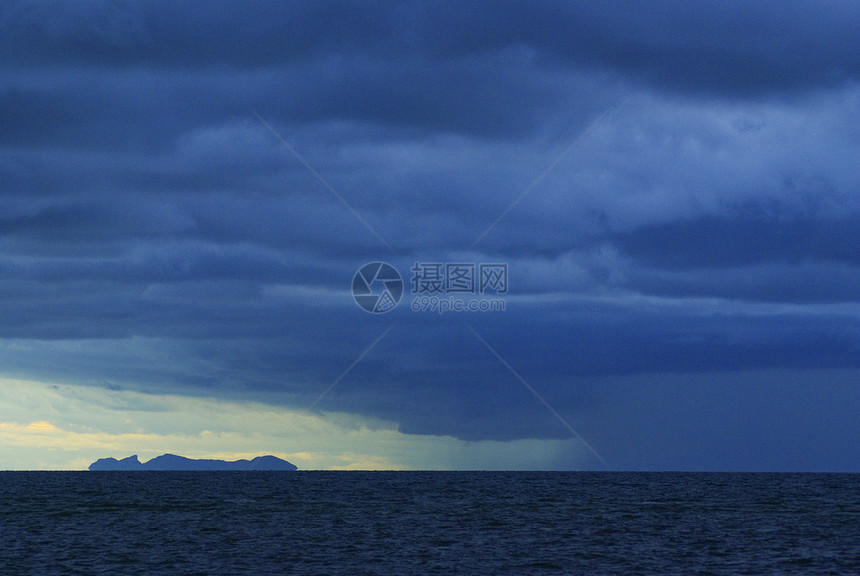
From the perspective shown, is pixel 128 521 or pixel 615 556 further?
pixel 128 521

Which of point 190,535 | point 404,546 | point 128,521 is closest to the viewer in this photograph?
point 404,546

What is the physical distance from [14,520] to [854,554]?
92.2 meters

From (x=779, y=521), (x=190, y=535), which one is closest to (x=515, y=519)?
(x=779, y=521)

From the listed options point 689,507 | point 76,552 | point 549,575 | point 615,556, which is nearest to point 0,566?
point 76,552

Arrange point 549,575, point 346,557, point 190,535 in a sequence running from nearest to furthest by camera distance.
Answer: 1. point 549,575
2. point 346,557
3. point 190,535

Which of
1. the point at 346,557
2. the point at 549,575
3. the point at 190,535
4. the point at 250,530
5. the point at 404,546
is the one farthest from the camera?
the point at 250,530

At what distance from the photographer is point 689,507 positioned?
141 meters

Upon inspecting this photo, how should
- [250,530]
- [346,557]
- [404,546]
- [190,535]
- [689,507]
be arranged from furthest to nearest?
[689,507]
[250,530]
[190,535]
[404,546]
[346,557]

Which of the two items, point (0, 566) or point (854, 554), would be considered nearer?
point (0, 566)

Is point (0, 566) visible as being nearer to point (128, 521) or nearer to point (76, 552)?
point (76, 552)

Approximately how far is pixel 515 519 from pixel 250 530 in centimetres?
3271

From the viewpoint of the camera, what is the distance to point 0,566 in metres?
68.1

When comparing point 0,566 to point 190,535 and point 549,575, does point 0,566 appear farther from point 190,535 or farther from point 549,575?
point 549,575

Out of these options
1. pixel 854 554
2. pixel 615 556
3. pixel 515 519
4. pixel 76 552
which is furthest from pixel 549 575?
pixel 515 519
